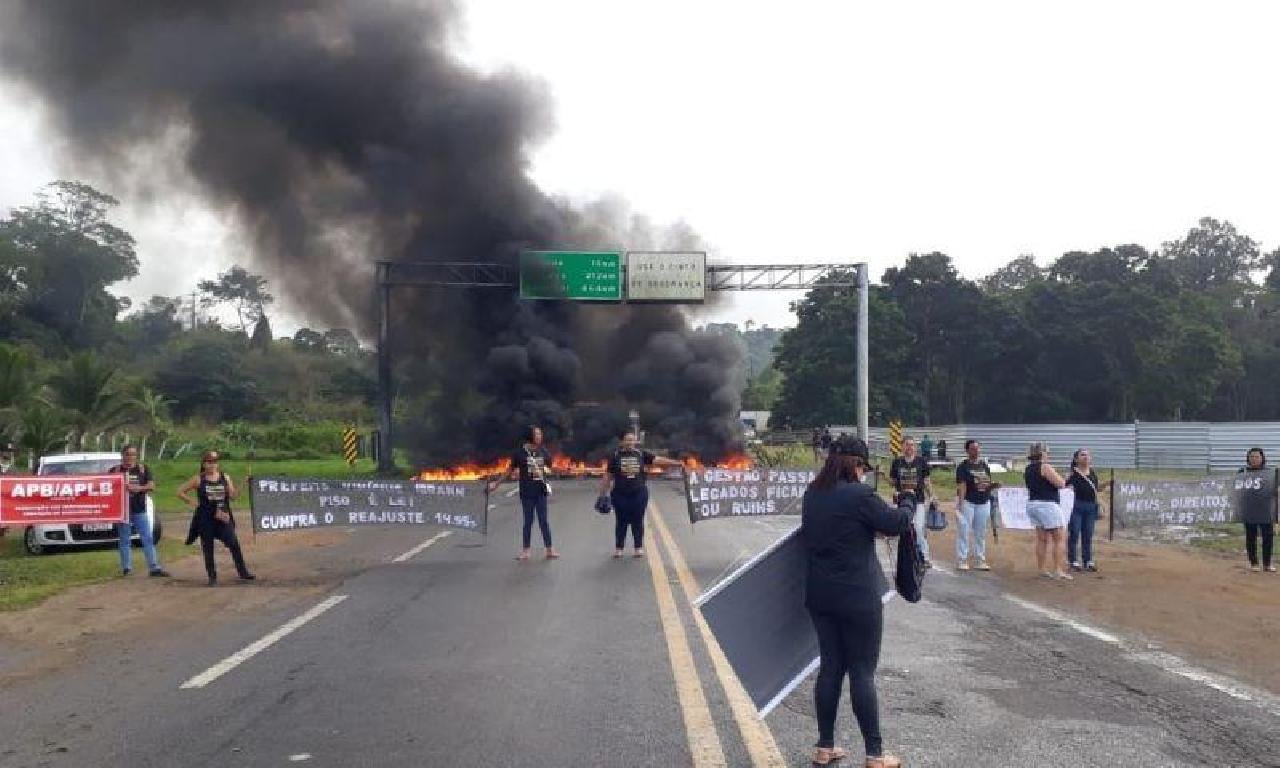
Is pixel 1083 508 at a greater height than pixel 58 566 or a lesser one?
greater

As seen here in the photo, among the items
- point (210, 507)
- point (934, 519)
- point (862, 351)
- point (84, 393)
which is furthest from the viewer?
point (862, 351)

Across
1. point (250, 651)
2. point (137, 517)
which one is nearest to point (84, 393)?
point (137, 517)

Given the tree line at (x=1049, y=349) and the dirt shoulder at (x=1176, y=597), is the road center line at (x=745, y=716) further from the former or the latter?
the tree line at (x=1049, y=349)

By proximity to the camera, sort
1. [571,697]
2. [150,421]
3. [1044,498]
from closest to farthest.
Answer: [571,697], [1044,498], [150,421]

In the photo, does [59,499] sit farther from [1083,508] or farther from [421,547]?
[1083,508]

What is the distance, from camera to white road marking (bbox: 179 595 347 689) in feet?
23.5

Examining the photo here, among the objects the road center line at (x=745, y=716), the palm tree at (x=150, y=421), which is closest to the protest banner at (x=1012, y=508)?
the road center line at (x=745, y=716)

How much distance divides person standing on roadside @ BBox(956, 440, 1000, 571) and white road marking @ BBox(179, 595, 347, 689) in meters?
7.01

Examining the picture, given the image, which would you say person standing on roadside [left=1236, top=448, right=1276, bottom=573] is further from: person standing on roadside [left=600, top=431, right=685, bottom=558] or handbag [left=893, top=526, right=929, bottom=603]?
handbag [left=893, top=526, right=929, bottom=603]

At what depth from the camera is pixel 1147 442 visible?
39125 mm

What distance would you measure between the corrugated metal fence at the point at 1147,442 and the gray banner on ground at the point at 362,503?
30.1m

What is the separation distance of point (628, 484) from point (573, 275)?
23.9 metres

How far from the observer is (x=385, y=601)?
33.9 ft

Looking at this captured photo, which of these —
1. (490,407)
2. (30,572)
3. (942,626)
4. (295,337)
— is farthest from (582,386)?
(295,337)
